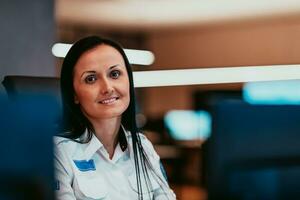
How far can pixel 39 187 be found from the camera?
29.9 inches

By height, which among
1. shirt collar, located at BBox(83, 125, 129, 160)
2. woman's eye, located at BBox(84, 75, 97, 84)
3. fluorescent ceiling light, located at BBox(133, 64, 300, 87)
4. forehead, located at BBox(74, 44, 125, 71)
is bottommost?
fluorescent ceiling light, located at BBox(133, 64, 300, 87)

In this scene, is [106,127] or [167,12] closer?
[106,127]

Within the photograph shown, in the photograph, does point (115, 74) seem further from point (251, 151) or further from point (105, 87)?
point (251, 151)

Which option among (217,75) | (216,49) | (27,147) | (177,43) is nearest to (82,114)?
(27,147)

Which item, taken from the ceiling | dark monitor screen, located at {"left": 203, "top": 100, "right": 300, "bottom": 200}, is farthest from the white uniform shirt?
the ceiling

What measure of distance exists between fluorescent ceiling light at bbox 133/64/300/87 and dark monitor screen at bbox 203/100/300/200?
4897 millimetres

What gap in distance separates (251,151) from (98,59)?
0.80m

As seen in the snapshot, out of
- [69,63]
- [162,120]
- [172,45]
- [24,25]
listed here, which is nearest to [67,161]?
[69,63]

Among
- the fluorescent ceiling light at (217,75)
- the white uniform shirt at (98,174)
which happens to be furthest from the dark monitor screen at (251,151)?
the fluorescent ceiling light at (217,75)

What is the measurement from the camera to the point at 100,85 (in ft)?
5.44

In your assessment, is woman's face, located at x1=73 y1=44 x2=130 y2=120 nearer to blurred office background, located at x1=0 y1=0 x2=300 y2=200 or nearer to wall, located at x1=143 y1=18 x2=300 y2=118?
blurred office background, located at x1=0 y1=0 x2=300 y2=200

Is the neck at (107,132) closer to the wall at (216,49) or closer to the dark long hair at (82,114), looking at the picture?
the dark long hair at (82,114)

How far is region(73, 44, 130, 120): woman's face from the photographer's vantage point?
→ 1.63 m

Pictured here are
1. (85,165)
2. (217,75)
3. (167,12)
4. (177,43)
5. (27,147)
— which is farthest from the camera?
(177,43)
